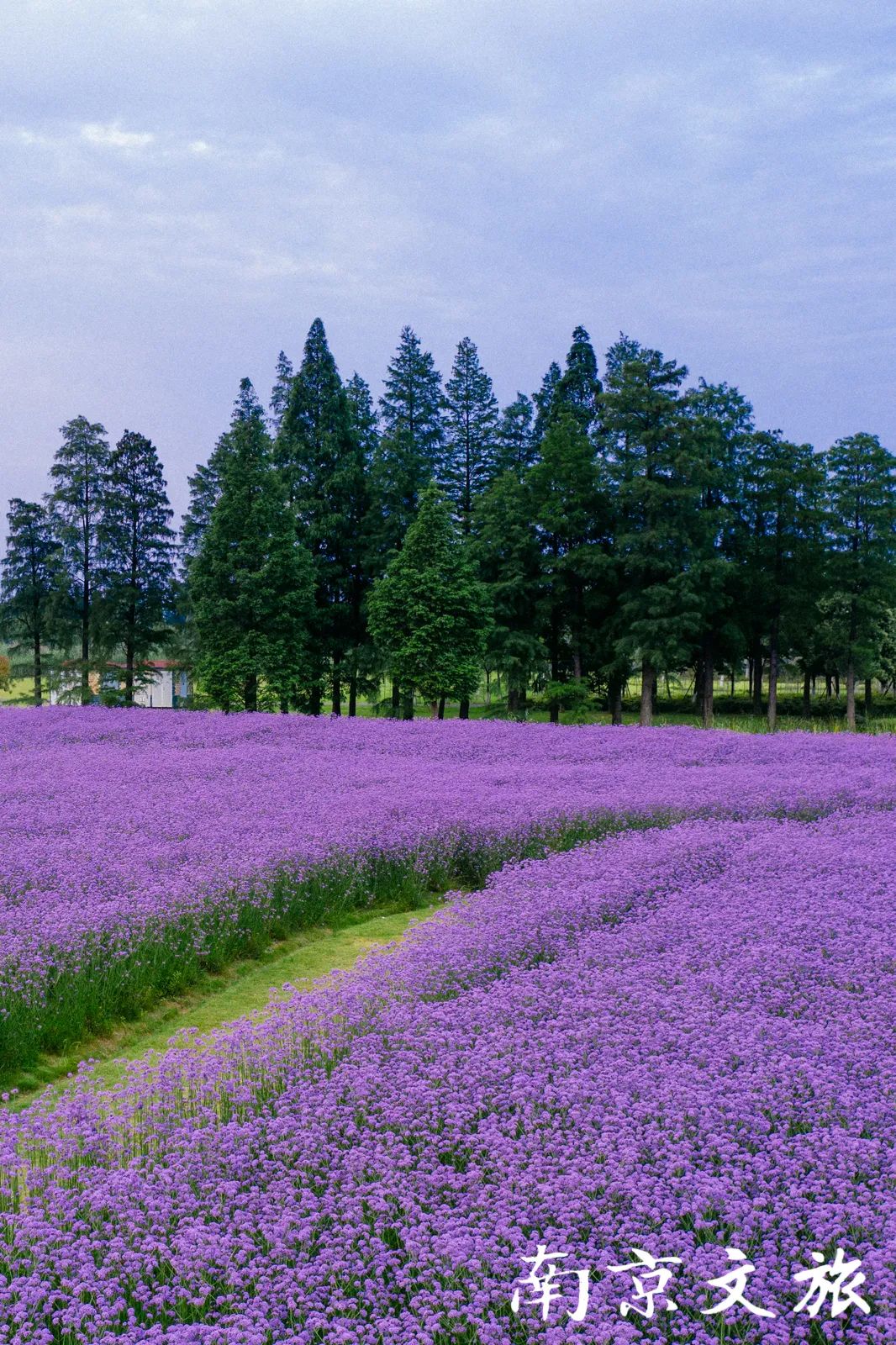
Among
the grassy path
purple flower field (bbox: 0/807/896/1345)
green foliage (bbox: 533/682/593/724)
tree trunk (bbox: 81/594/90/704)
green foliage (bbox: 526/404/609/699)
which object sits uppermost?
green foliage (bbox: 526/404/609/699)

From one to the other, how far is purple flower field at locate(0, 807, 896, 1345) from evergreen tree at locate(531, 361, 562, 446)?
42197 mm

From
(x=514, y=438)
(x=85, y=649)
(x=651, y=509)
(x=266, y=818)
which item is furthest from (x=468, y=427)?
(x=266, y=818)

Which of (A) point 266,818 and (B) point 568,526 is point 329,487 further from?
(A) point 266,818

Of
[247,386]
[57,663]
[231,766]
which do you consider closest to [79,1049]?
[231,766]

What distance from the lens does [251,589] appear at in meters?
35.7

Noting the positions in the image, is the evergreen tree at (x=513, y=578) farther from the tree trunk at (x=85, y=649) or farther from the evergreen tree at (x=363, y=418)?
the tree trunk at (x=85, y=649)

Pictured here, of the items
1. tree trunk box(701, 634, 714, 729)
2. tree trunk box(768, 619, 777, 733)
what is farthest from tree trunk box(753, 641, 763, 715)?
tree trunk box(701, 634, 714, 729)

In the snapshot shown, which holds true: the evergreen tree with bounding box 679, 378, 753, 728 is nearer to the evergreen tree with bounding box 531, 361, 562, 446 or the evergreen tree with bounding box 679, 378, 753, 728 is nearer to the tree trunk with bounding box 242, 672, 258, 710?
the evergreen tree with bounding box 531, 361, 562, 446

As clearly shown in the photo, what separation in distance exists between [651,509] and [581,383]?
37.4ft

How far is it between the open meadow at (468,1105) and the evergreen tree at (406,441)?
3011 cm

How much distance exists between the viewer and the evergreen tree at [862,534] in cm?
4041

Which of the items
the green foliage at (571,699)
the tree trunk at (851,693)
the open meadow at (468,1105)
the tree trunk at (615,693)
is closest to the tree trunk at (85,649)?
the green foliage at (571,699)

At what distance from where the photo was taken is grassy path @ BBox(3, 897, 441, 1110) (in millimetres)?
6461

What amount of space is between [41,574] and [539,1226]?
49.5m
